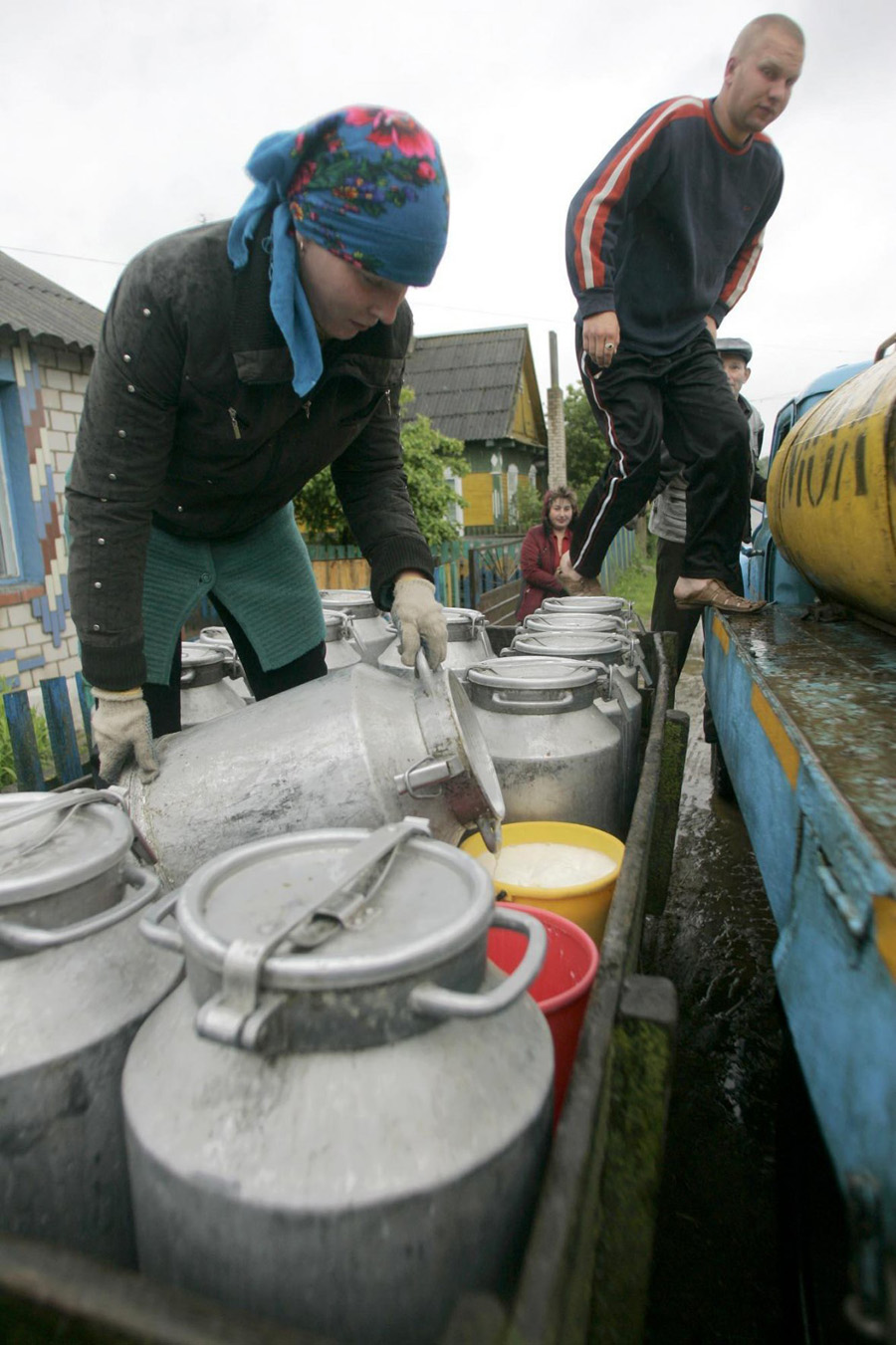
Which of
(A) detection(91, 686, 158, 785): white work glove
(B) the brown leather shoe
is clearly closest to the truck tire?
(B) the brown leather shoe

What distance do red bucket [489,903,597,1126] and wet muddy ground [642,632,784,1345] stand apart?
65cm

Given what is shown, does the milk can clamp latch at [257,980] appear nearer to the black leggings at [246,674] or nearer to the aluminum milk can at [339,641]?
the black leggings at [246,674]

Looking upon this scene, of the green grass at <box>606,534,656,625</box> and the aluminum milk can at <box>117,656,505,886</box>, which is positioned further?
the green grass at <box>606,534,656,625</box>

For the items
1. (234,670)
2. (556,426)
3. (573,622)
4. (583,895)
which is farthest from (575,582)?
(556,426)

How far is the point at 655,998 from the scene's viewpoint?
3.35ft

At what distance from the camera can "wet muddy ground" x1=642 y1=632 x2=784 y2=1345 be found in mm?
1608

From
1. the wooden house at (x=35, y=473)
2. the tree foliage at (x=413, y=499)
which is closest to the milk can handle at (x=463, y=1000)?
the wooden house at (x=35, y=473)

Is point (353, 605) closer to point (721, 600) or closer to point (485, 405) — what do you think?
point (721, 600)

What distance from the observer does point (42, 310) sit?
22.3 ft

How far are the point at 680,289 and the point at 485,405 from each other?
22589 mm

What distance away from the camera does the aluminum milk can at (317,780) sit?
1.47 meters

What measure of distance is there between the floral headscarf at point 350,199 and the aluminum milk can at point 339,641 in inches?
65.7

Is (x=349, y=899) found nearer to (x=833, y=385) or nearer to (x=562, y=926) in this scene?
(x=562, y=926)

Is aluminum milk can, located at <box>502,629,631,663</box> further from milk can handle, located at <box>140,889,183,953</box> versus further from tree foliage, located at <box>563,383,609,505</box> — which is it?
tree foliage, located at <box>563,383,609,505</box>
